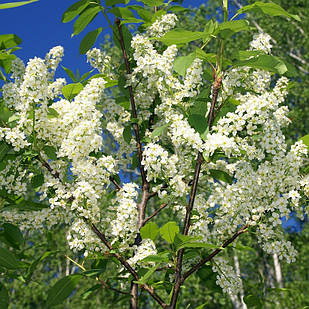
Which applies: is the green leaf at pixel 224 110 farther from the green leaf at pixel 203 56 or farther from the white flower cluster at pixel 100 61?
the white flower cluster at pixel 100 61

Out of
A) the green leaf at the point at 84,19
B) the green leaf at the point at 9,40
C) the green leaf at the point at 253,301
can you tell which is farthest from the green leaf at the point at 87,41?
the green leaf at the point at 253,301

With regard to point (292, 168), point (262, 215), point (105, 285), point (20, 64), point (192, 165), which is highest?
point (20, 64)

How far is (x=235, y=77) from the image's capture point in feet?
8.43

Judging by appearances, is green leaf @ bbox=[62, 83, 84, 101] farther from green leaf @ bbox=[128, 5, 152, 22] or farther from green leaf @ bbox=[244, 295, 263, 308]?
green leaf @ bbox=[244, 295, 263, 308]

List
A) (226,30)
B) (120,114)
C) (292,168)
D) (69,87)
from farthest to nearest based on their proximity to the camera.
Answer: (120,114)
(69,87)
(292,168)
(226,30)

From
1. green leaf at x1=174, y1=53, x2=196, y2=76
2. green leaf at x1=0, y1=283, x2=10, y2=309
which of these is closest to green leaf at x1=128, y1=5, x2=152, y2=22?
green leaf at x1=174, y1=53, x2=196, y2=76

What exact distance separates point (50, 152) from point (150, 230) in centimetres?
73

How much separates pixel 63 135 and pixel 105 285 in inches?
36.7

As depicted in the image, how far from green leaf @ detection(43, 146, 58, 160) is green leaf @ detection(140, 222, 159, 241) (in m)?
0.64

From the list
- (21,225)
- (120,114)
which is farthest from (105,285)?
(120,114)

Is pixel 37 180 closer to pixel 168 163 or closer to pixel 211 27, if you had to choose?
pixel 168 163

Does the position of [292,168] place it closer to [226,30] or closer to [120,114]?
[226,30]

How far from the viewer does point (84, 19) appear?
2.64 m

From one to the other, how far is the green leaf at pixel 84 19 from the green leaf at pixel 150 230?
49.7 inches
